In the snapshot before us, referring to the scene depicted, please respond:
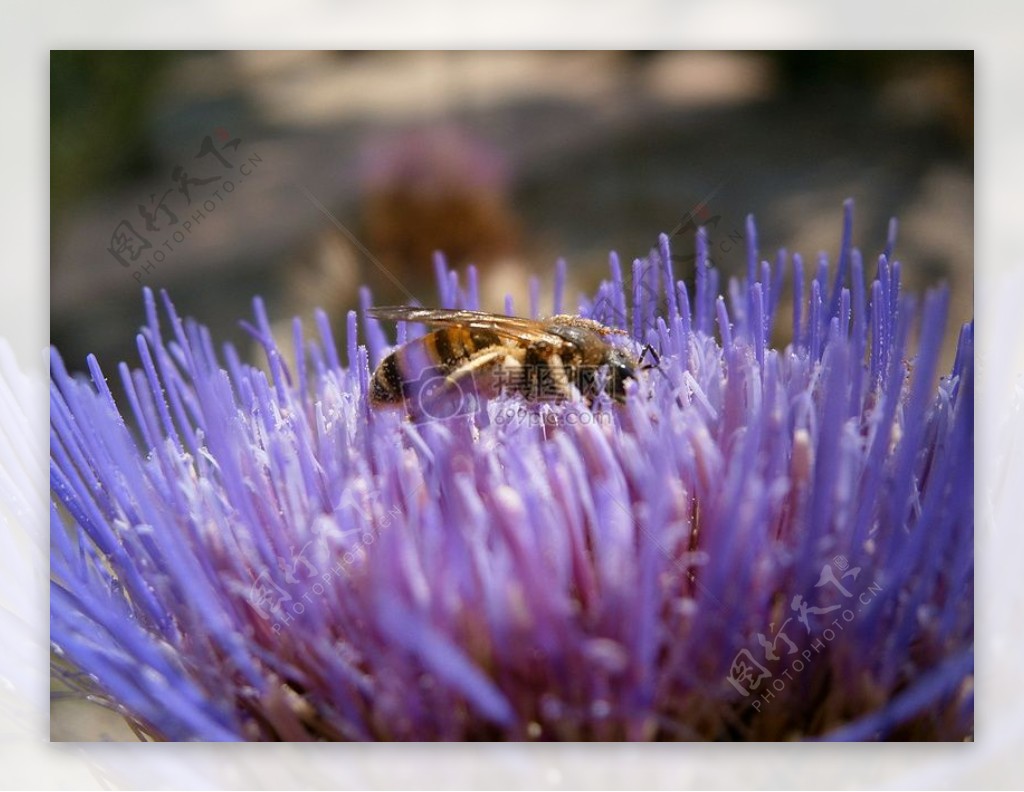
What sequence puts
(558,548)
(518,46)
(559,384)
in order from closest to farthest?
(558,548) → (559,384) → (518,46)

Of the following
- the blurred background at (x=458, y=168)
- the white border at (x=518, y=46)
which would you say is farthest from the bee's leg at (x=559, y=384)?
the white border at (x=518, y=46)

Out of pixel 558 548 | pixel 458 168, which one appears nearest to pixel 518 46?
pixel 458 168

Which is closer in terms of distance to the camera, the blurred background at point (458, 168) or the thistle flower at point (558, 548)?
the thistle flower at point (558, 548)

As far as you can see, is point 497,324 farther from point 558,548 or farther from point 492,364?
point 558,548

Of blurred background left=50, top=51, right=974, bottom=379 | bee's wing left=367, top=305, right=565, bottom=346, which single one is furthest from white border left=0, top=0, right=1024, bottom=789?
bee's wing left=367, top=305, right=565, bottom=346

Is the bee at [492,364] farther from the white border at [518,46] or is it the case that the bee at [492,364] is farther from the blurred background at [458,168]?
the white border at [518,46]

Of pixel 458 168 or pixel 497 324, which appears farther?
pixel 458 168
